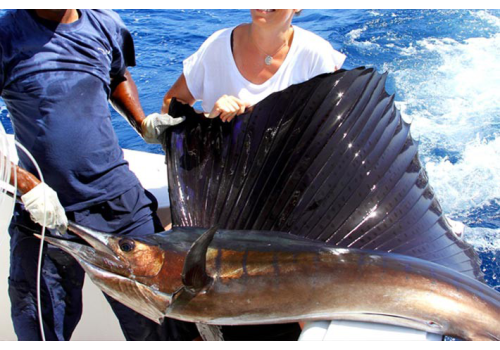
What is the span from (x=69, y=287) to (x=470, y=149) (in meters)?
3.79

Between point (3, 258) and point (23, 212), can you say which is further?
point (3, 258)

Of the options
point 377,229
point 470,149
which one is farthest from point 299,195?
point 470,149

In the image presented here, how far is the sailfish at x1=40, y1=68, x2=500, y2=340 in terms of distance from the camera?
4.25 feet

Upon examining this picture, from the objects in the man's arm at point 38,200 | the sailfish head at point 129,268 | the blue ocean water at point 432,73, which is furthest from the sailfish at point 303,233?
the blue ocean water at point 432,73

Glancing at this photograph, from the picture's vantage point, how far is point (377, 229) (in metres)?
1.62

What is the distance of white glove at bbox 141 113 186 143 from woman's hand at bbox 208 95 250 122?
175 mm

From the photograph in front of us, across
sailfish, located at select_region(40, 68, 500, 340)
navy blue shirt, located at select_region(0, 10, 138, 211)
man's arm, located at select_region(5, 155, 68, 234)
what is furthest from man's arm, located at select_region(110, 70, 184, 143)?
man's arm, located at select_region(5, 155, 68, 234)

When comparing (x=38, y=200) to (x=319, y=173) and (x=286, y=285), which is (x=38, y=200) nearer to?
(x=286, y=285)

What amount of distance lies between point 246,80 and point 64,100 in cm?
73

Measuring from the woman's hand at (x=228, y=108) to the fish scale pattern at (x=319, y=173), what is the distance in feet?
0.12

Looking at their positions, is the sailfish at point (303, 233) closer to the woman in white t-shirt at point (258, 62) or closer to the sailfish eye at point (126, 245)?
the sailfish eye at point (126, 245)

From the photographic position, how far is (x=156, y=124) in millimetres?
1949

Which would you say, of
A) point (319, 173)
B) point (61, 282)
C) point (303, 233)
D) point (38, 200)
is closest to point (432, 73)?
point (319, 173)

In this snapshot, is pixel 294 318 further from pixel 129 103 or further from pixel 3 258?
pixel 3 258
